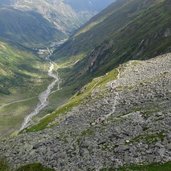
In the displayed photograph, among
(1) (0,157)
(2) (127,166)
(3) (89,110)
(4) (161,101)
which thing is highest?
(3) (89,110)

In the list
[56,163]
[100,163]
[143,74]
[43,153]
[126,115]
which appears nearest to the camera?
[100,163]

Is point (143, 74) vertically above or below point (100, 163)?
above

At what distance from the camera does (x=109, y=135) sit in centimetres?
6581

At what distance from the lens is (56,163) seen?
62.6 metres

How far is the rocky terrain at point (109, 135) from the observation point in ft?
190

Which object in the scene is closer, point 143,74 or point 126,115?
point 126,115

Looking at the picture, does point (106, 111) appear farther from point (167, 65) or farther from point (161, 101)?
point (167, 65)

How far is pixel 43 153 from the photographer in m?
68.0

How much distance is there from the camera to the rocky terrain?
190ft

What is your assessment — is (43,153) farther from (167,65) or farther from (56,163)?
(167,65)

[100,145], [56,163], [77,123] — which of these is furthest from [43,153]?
[77,123]

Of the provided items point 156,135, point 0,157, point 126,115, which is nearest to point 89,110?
point 126,115

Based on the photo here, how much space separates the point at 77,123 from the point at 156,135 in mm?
24793

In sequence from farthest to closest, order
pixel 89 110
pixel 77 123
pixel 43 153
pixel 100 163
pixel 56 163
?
1. pixel 89 110
2. pixel 77 123
3. pixel 43 153
4. pixel 56 163
5. pixel 100 163
